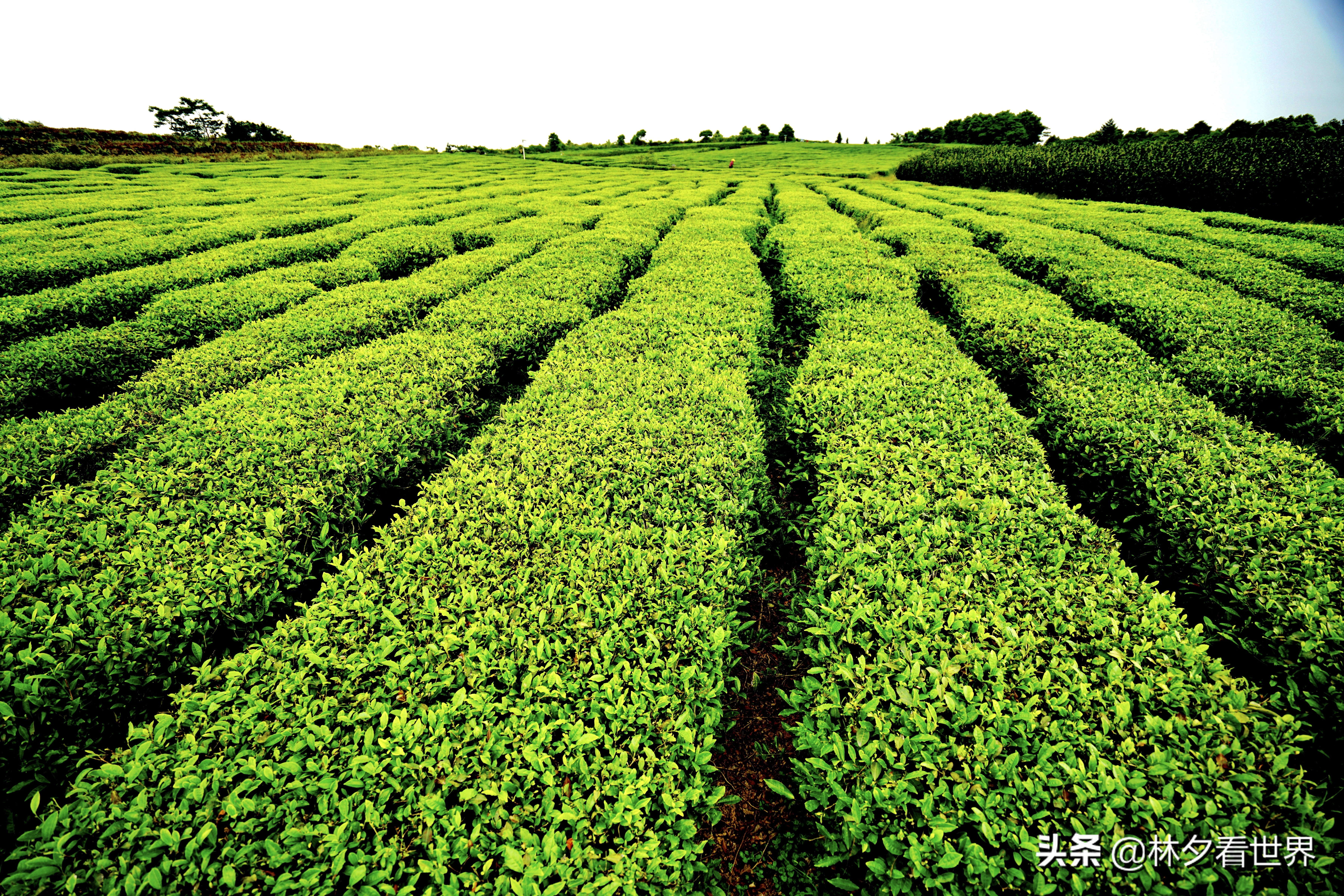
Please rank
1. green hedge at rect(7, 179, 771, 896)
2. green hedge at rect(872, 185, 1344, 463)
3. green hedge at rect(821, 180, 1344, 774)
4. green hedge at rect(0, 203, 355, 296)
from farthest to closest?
Result: green hedge at rect(0, 203, 355, 296) → green hedge at rect(872, 185, 1344, 463) → green hedge at rect(821, 180, 1344, 774) → green hedge at rect(7, 179, 771, 896)

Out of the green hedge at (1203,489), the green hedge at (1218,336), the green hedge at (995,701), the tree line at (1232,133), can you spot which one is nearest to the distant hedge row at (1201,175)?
the tree line at (1232,133)

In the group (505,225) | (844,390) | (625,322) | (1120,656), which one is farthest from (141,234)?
(1120,656)

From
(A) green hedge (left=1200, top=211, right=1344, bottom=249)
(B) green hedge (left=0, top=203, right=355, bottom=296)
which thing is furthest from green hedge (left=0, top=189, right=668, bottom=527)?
(A) green hedge (left=1200, top=211, right=1344, bottom=249)

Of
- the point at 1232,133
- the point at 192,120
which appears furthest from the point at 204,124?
the point at 1232,133

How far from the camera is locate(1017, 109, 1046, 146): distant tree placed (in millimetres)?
86750

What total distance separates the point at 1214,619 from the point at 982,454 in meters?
2.61

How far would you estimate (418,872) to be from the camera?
249cm

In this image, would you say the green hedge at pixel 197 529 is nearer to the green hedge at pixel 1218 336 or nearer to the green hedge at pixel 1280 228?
the green hedge at pixel 1218 336

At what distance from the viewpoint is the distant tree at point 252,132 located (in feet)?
287

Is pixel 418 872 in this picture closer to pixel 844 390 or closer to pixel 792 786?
pixel 792 786

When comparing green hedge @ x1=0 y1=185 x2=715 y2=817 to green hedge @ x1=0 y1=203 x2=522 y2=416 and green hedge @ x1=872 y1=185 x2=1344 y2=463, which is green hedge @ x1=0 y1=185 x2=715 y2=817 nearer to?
green hedge @ x1=0 y1=203 x2=522 y2=416

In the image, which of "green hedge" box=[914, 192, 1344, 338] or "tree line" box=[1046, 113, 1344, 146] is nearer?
"green hedge" box=[914, 192, 1344, 338]

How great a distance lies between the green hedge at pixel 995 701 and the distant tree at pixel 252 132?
11424cm

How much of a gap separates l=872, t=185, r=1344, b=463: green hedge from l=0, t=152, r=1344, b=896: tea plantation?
0.08 meters
